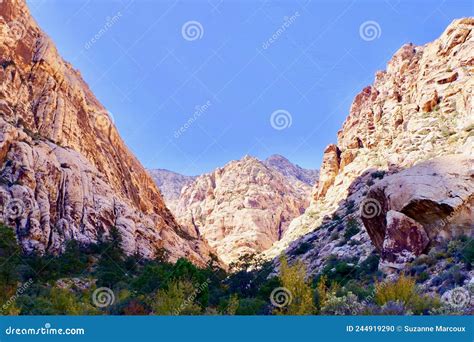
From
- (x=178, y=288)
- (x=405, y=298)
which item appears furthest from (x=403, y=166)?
(x=405, y=298)

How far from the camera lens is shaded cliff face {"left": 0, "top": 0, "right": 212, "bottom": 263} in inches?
1660

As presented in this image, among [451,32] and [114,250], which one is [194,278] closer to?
[114,250]

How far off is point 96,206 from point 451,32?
167 feet

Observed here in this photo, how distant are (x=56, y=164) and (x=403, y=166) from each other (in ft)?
129

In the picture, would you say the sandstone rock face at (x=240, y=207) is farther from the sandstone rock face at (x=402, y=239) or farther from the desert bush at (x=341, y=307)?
the desert bush at (x=341, y=307)

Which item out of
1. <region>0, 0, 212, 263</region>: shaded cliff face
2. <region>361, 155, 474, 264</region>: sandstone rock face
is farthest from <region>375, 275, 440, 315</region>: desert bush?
<region>0, 0, 212, 263</region>: shaded cliff face

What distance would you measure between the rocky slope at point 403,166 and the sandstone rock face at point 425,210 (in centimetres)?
5

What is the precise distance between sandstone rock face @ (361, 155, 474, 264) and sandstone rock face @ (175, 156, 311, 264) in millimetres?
74156

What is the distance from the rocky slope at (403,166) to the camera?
21.7 m

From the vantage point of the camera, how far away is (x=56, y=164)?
159 feet

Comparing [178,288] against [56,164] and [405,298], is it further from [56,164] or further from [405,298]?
[56,164]

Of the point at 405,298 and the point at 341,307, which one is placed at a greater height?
the point at 405,298

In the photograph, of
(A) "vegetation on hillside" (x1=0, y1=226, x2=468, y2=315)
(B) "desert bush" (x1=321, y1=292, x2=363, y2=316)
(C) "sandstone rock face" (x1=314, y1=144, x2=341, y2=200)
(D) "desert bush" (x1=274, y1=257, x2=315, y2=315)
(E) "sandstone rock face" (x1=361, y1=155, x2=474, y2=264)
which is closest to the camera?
(B) "desert bush" (x1=321, y1=292, x2=363, y2=316)

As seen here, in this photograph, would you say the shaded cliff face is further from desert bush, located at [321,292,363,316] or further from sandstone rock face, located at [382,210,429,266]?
desert bush, located at [321,292,363,316]
